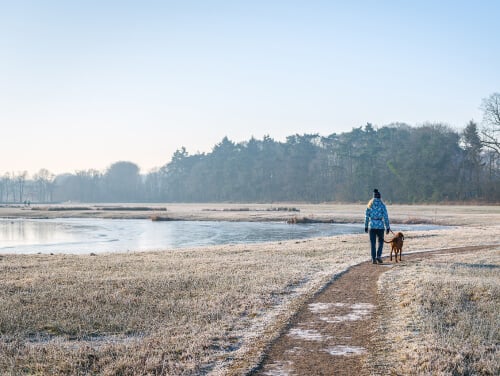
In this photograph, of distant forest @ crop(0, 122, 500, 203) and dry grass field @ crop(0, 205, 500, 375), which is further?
distant forest @ crop(0, 122, 500, 203)

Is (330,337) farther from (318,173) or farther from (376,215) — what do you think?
(318,173)

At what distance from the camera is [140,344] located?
8562 millimetres

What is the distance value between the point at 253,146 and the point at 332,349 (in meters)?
122

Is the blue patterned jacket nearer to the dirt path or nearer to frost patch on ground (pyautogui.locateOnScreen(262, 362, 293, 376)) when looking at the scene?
the dirt path

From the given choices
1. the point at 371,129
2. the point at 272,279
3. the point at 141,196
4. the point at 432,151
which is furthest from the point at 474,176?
the point at 141,196

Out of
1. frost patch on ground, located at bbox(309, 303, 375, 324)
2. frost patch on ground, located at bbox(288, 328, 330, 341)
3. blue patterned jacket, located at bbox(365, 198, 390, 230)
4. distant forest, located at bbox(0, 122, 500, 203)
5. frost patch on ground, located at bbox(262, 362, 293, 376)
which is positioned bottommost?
frost patch on ground, located at bbox(262, 362, 293, 376)

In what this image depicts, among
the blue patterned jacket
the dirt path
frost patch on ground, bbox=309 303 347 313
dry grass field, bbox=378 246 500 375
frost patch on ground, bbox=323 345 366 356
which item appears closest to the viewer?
the dirt path

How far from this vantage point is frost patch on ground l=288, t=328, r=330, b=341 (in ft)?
28.2

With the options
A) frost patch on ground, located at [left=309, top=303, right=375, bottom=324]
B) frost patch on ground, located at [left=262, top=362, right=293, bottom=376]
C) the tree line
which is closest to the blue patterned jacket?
frost patch on ground, located at [left=309, top=303, right=375, bottom=324]

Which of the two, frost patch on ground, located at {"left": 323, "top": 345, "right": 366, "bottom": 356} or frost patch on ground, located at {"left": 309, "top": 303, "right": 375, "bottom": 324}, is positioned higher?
frost patch on ground, located at {"left": 309, "top": 303, "right": 375, "bottom": 324}

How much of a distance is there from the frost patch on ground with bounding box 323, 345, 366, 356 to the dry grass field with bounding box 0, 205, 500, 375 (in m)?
0.76

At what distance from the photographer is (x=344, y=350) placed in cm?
796

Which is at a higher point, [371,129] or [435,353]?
[371,129]

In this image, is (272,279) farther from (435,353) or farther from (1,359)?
(1,359)
